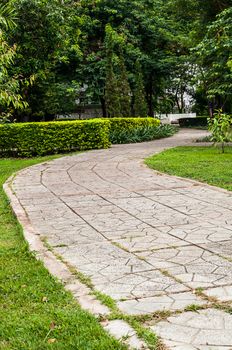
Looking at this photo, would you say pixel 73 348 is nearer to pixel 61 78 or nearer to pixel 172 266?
pixel 172 266

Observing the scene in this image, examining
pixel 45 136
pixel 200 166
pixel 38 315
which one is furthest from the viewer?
pixel 45 136

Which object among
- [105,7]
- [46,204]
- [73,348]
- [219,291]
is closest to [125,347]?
[73,348]

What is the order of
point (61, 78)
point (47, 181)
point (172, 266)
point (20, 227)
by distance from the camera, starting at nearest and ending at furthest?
point (172, 266), point (20, 227), point (47, 181), point (61, 78)

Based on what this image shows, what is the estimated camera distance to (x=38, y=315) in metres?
3.26

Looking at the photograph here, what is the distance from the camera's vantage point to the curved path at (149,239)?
331 cm

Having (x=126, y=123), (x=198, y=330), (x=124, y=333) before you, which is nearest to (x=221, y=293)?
(x=198, y=330)

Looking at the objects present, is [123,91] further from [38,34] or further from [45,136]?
[45,136]

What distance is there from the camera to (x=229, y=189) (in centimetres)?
805

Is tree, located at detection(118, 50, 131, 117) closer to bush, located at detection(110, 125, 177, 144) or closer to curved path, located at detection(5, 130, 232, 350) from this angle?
bush, located at detection(110, 125, 177, 144)

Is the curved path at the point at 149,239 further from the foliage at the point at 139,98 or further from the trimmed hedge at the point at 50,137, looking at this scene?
the foliage at the point at 139,98

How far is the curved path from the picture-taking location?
3.31 metres

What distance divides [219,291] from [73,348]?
4.44 ft

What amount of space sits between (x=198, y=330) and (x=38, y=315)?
109cm

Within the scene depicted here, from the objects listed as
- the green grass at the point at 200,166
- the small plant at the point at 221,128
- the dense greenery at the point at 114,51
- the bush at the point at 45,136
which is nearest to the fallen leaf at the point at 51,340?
the green grass at the point at 200,166
